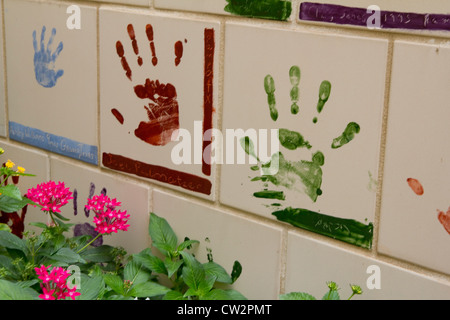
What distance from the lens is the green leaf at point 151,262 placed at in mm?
1428

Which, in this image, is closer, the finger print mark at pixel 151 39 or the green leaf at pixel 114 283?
the green leaf at pixel 114 283

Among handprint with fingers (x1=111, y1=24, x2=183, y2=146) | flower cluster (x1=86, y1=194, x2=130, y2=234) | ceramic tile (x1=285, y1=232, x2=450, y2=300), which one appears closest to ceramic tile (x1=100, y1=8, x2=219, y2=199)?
handprint with fingers (x1=111, y1=24, x2=183, y2=146)

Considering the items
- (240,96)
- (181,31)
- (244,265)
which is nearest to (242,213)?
(244,265)

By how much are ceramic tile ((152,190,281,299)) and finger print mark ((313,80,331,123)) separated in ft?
0.81

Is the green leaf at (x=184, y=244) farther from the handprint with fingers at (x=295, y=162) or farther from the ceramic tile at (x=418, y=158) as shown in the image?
the ceramic tile at (x=418, y=158)

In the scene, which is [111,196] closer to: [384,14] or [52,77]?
[52,77]

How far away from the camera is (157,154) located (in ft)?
4.98

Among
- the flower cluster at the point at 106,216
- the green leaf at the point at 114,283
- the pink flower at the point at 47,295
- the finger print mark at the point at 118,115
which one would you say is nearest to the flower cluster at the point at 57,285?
the pink flower at the point at 47,295

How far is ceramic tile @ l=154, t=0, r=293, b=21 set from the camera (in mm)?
1281

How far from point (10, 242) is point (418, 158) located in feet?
2.48

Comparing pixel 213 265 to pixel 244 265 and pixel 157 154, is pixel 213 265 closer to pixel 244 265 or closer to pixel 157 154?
pixel 244 265

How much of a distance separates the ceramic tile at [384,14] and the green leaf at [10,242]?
0.66 m

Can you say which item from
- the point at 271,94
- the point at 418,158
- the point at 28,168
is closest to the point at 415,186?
the point at 418,158

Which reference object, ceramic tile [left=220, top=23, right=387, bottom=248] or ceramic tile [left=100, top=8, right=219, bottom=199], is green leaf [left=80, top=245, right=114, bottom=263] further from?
ceramic tile [left=220, top=23, right=387, bottom=248]
